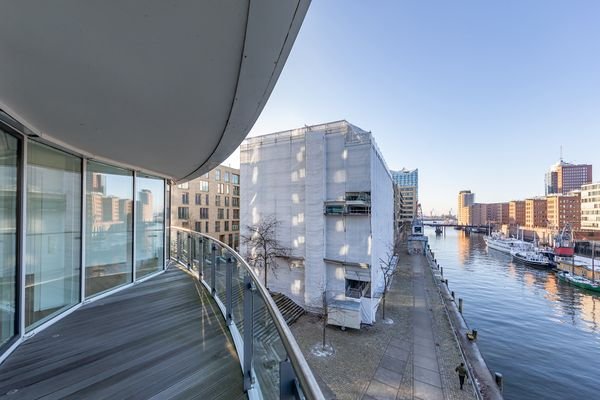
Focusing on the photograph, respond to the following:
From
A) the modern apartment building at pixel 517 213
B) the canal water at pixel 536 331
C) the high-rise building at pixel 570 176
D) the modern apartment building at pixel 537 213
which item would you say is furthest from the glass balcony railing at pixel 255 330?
the high-rise building at pixel 570 176

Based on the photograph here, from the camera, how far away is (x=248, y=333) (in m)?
2.16

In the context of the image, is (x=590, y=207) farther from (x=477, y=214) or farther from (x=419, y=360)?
(x=419, y=360)

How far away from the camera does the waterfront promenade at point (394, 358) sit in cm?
873

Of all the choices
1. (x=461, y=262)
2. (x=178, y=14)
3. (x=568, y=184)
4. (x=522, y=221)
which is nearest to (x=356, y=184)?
(x=178, y=14)

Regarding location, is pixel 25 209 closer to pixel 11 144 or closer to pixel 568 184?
pixel 11 144

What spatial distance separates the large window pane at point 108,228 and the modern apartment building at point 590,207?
65856mm

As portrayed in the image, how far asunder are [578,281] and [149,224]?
38903 mm

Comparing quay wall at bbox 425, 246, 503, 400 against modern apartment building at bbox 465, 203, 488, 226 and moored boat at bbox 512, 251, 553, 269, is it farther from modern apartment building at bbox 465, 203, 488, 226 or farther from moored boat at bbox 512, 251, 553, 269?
modern apartment building at bbox 465, 203, 488, 226

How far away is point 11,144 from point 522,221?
93.4 m

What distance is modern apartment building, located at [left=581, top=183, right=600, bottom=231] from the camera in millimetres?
43141

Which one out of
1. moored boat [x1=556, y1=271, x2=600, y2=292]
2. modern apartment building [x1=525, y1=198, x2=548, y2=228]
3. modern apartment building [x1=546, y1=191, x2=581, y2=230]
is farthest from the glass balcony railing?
modern apartment building [x1=525, y1=198, x2=548, y2=228]

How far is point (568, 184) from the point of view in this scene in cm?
9344

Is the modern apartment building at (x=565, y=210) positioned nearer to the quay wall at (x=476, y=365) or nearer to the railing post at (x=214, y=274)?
the quay wall at (x=476, y=365)

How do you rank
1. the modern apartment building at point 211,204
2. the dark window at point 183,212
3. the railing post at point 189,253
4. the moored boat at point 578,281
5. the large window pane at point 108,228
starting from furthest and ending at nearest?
1. the modern apartment building at point 211,204
2. the dark window at point 183,212
3. the moored boat at point 578,281
4. the railing post at point 189,253
5. the large window pane at point 108,228
